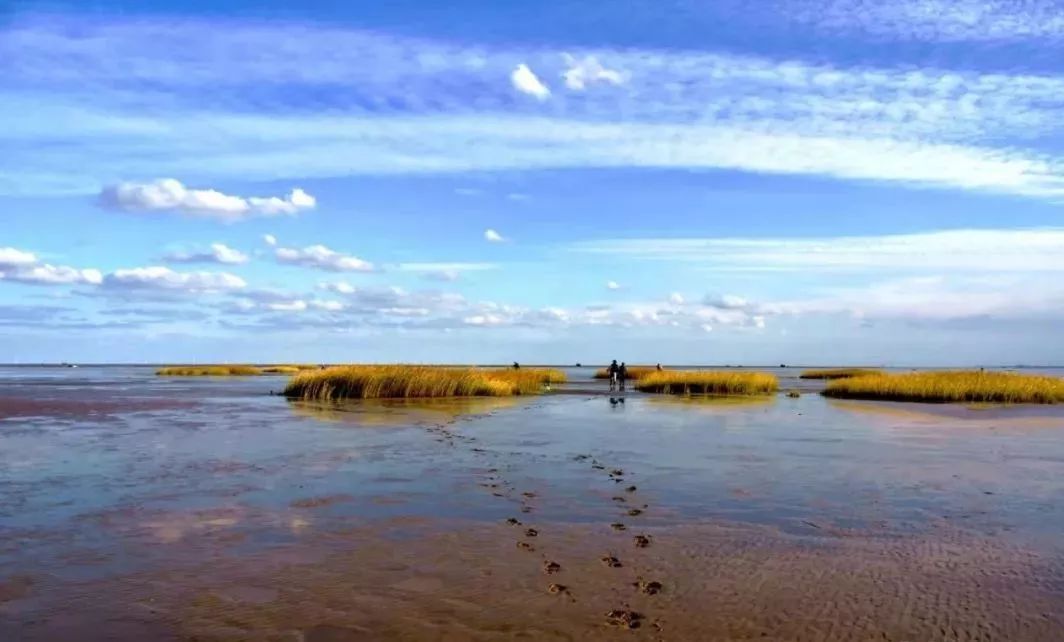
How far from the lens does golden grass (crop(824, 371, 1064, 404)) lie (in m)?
39.1

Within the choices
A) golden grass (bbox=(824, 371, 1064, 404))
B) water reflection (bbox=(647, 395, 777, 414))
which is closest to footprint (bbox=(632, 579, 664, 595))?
water reflection (bbox=(647, 395, 777, 414))

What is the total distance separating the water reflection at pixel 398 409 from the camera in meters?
25.8

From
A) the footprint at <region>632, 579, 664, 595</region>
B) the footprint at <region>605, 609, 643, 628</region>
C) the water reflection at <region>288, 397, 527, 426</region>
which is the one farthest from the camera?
the water reflection at <region>288, 397, 527, 426</region>

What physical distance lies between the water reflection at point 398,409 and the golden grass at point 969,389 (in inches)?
776

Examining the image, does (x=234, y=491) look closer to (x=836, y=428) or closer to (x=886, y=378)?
(x=836, y=428)

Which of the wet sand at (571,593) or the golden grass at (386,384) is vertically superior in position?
the golden grass at (386,384)

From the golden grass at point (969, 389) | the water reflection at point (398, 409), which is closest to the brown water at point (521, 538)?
the water reflection at point (398, 409)

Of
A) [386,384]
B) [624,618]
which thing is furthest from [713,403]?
[624,618]

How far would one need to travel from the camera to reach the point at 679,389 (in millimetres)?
47125

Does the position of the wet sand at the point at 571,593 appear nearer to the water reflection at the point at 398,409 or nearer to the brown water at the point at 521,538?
the brown water at the point at 521,538

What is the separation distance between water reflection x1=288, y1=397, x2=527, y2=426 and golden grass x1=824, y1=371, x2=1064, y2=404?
1970 cm

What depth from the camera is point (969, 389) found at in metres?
39.9

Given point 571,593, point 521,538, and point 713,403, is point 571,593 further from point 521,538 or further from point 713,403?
point 713,403

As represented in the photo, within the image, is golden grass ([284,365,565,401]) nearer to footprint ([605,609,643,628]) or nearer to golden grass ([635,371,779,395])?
golden grass ([635,371,779,395])
